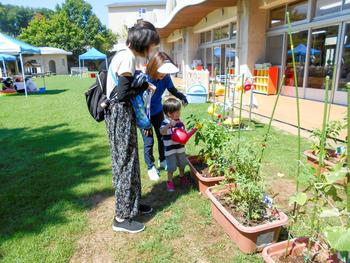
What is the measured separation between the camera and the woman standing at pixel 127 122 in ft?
7.09

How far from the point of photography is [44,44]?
43.9 m

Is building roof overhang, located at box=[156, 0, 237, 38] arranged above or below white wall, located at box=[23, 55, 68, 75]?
above

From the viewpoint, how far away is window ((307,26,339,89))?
771 cm

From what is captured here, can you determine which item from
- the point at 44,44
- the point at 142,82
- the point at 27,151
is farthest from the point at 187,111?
the point at 44,44

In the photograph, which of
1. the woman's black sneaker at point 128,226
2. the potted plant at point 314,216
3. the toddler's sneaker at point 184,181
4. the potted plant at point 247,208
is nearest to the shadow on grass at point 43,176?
the woman's black sneaker at point 128,226

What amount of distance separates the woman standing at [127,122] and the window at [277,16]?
8.90 metres

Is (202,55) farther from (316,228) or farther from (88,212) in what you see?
(316,228)

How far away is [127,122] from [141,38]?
658mm

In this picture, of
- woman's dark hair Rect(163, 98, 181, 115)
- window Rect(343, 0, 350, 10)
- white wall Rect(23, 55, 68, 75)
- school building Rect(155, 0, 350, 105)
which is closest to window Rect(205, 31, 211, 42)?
school building Rect(155, 0, 350, 105)

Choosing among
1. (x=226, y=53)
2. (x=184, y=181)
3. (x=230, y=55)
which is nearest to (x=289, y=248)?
(x=184, y=181)

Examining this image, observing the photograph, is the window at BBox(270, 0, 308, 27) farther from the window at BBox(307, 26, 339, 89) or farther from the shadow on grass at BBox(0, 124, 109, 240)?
the shadow on grass at BBox(0, 124, 109, 240)

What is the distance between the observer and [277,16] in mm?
10031

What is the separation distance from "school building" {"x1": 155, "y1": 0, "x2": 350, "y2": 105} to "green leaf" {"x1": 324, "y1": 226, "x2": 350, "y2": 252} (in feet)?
16.8

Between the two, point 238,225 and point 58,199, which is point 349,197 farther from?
point 58,199
